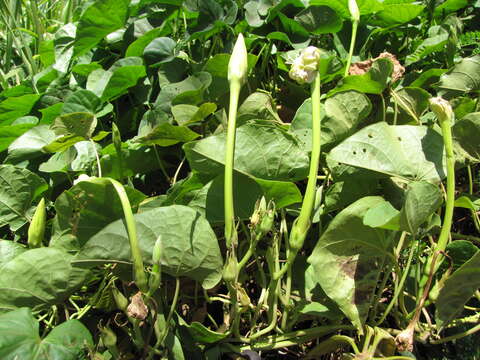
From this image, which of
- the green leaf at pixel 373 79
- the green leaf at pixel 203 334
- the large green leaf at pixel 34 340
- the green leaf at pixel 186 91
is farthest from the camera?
the green leaf at pixel 186 91

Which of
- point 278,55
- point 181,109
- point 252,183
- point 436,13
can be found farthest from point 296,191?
point 436,13

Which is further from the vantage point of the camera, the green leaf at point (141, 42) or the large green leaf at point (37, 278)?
the green leaf at point (141, 42)

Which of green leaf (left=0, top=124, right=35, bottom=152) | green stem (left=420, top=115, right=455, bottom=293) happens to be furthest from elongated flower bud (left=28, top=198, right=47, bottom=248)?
green stem (left=420, top=115, right=455, bottom=293)

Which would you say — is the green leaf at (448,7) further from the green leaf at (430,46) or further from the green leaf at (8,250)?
the green leaf at (8,250)

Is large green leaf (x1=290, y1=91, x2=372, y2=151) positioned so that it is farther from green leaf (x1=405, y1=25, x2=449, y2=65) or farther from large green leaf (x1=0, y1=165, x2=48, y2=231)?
large green leaf (x1=0, y1=165, x2=48, y2=231)

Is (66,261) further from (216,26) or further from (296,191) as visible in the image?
(216,26)

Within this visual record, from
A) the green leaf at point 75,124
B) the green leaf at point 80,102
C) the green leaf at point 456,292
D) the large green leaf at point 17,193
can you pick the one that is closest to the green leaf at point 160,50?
the green leaf at point 80,102

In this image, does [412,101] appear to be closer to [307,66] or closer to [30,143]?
[307,66]
